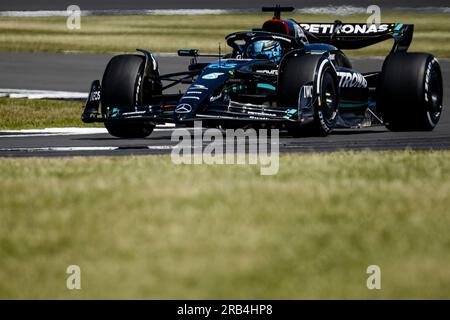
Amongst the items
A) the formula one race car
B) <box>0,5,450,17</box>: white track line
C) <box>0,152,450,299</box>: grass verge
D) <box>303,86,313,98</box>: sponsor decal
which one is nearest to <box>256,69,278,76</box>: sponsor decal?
the formula one race car

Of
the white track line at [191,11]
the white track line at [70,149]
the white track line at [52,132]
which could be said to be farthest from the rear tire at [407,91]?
the white track line at [191,11]

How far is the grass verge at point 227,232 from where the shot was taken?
5.93 meters

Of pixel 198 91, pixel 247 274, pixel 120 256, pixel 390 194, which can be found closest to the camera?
pixel 247 274

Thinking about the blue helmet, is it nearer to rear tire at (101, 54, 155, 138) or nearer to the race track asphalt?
the race track asphalt

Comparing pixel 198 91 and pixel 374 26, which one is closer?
pixel 198 91

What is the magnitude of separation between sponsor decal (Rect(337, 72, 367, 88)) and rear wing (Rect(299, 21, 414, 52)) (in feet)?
2.58

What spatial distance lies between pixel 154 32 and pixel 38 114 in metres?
22.3

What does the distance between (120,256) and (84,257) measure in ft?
0.65

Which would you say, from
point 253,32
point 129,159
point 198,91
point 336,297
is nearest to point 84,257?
point 336,297

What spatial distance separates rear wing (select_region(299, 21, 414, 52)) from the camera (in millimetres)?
16562

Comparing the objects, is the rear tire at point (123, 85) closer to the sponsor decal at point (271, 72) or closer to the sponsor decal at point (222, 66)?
the sponsor decal at point (222, 66)

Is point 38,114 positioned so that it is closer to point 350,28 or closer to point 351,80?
point 350,28

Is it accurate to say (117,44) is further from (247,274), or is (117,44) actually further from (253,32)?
(247,274)

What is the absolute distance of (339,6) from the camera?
47219mm
